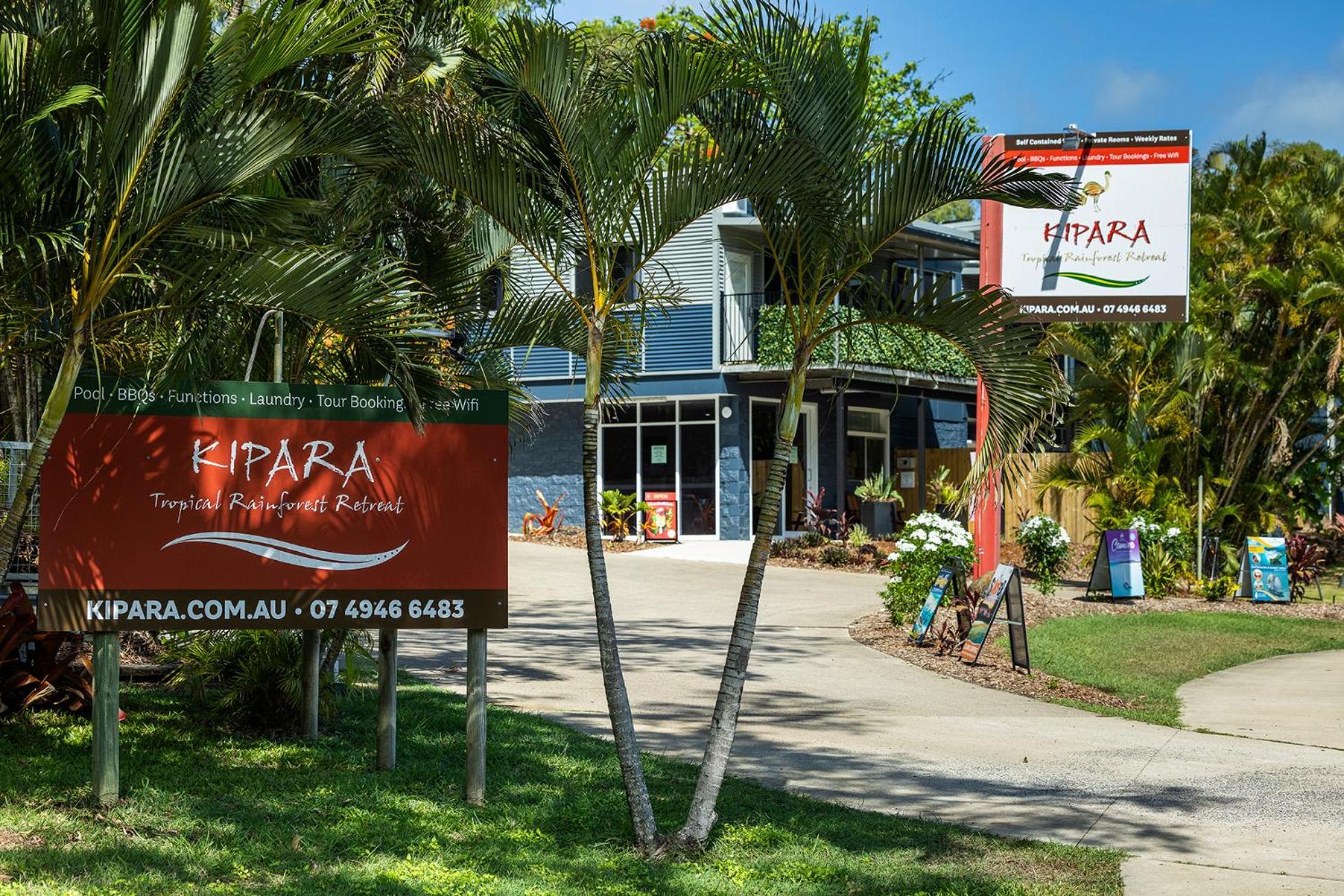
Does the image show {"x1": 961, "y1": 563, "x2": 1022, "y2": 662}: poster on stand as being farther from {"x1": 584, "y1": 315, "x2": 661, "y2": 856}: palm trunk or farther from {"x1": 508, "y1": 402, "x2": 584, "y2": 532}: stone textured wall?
{"x1": 508, "y1": 402, "x2": 584, "y2": 532}: stone textured wall

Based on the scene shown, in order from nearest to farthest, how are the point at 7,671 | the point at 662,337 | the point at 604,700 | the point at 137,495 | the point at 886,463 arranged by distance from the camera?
the point at 137,495 → the point at 7,671 → the point at 604,700 → the point at 662,337 → the point at 886,463

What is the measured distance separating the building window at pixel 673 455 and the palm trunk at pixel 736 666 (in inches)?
766

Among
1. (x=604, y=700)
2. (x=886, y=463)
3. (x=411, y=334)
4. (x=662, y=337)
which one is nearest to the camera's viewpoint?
(x=411, y=334)

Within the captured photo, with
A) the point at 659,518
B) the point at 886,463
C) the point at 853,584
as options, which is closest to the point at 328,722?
the point at 853,584

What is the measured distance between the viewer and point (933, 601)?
1283 centimetres

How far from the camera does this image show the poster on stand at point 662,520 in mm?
25609

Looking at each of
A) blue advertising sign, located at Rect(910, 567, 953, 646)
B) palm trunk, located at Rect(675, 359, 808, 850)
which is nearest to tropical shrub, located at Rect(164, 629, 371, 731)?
palm trunk, located at Rect(675, 359, 808, 850)

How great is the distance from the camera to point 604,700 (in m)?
10.1

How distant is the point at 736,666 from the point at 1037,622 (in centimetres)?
1050

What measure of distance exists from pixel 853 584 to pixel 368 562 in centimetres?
1347

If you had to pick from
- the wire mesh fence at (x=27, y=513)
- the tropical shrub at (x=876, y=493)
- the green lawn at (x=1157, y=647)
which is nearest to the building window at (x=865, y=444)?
the tropical shrub at (x=876, y=493)

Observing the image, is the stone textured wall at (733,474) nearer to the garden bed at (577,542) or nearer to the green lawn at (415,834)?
the garden bed at (577,542)

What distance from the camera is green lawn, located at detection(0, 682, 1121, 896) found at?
5297mm

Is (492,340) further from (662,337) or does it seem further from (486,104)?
(662,337)
